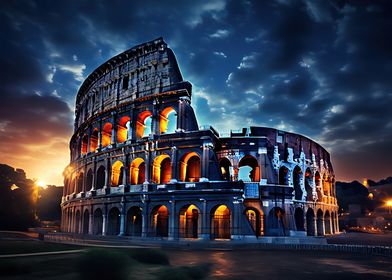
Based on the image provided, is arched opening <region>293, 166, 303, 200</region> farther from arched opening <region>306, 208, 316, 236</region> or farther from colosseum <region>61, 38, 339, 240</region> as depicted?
arched opening <region>306, 208, 316, 236</region>

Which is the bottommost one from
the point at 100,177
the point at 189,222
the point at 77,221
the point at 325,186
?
the point at 77,221

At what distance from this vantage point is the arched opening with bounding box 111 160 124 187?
35.9 metres

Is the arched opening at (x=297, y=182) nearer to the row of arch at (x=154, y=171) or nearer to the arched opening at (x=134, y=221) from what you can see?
the row of arch at (x=154, y=171)

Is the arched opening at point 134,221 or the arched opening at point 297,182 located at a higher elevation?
the arched opening at point 297,182

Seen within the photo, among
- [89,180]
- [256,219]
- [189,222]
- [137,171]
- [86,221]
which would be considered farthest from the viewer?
[89,180]

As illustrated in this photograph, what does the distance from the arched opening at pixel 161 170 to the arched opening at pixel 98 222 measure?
8.90 m

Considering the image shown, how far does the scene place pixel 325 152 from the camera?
50.6m

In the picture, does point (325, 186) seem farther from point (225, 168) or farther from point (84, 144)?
point (84, 144)

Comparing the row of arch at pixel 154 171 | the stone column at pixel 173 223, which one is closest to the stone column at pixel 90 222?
the row of arch at pixel 154 171

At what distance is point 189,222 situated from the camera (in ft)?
106

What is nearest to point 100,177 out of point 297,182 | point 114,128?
point 114,128

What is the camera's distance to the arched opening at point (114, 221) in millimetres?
34375

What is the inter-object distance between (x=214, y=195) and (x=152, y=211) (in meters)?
6.63

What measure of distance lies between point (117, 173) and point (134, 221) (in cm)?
581
